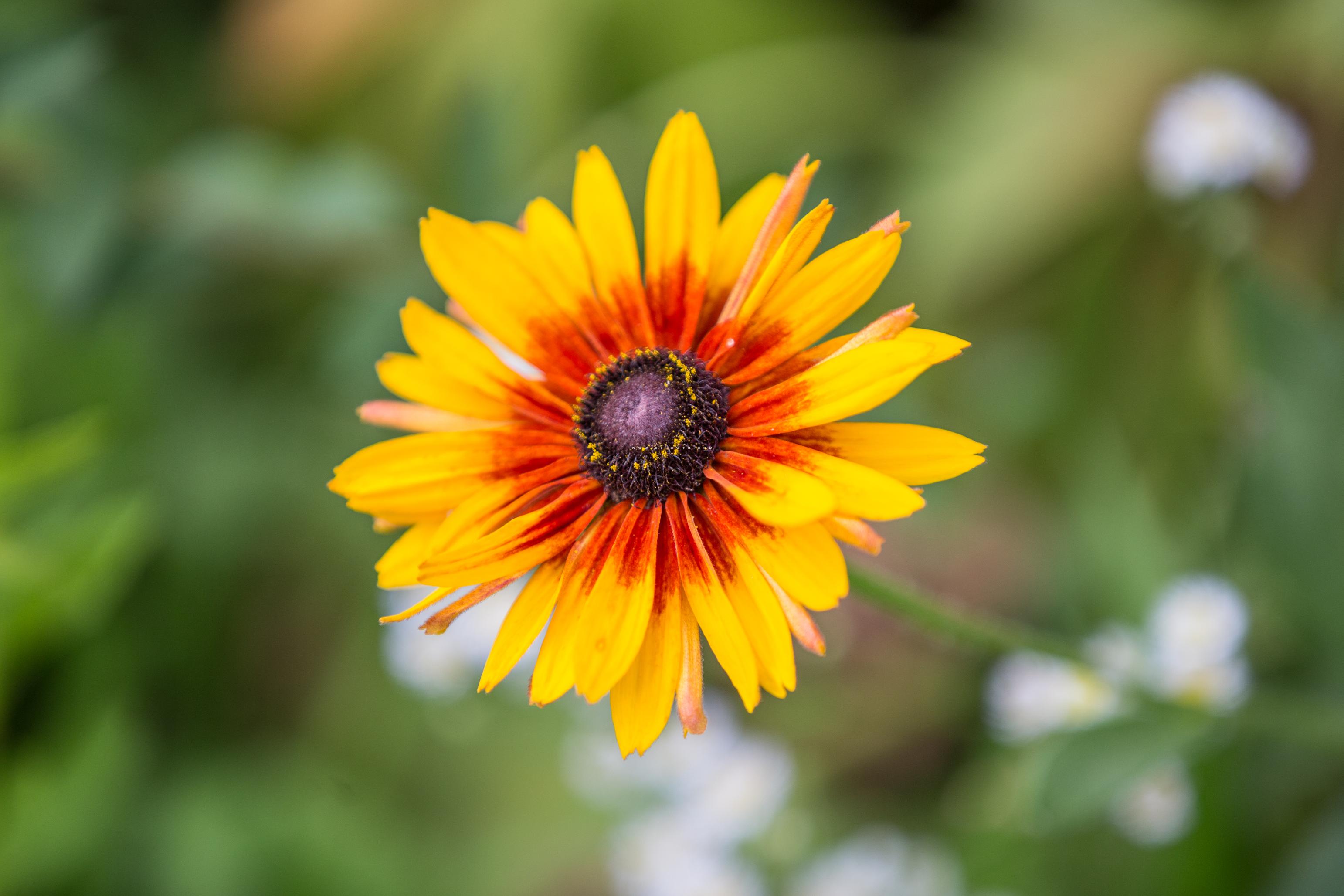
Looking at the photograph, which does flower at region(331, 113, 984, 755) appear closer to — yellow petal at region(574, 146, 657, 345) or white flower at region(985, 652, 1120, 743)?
yellow petal at region(574, 146, 657, 345)

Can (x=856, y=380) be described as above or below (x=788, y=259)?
below

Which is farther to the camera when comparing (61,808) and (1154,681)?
(61,808)

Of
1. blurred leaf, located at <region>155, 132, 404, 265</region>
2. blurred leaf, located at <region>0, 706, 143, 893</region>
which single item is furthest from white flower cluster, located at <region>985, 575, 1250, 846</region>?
blurred leaf, located at <region>0, 706, 143, 893</region>

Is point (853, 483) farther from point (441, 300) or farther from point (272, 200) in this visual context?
point (272, 200)

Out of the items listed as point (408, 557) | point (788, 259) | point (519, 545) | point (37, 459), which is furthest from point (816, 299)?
point (37, 459)

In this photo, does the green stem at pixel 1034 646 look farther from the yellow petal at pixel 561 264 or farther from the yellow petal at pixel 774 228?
the yellow petal at pixel 561 264

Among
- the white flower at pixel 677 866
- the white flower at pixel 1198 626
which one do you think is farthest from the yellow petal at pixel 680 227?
the white flower at pixel 677 866

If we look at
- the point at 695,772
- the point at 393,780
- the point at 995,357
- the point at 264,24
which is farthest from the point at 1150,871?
the point at 264,24
